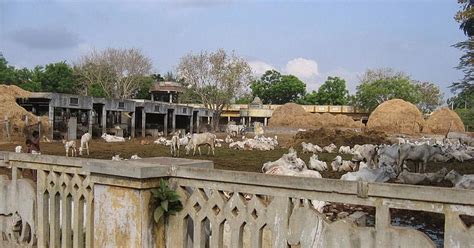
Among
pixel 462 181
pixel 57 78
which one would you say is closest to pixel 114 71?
pixel 57 78

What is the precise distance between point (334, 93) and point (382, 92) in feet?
45.4

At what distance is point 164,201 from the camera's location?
3762 mm

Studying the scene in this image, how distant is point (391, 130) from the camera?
51.8 metres

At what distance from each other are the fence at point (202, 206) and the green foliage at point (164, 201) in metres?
0.05

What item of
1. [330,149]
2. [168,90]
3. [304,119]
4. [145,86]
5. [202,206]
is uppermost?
[145,86]

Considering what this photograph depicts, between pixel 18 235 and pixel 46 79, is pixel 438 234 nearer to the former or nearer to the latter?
pixel 18 235

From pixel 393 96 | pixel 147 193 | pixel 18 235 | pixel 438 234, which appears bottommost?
pixel 438 234

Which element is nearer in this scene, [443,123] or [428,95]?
[443,123]

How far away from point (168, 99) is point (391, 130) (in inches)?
1347

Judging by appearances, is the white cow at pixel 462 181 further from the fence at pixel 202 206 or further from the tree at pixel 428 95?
the tree at pixel 428 95

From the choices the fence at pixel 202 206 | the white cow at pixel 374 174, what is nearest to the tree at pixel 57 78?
the white cow at pixel 374 174

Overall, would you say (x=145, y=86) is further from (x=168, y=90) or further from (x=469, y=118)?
(x=469, y=118)

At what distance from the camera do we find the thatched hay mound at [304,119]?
5503 centimetres

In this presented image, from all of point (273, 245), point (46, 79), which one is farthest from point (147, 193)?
point (46, 79)
